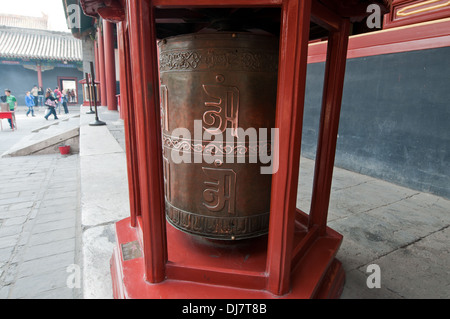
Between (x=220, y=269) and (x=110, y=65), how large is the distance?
9.80m

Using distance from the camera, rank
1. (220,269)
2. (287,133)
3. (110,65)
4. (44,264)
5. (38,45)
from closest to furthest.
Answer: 1. (287,133)
2. (220,269)
3. (44,264)
4. (110,65)
5. (38,45)

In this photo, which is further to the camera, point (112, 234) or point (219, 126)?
point (112, 234)

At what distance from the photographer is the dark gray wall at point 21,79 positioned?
17.3 meters

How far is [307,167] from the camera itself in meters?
3.72

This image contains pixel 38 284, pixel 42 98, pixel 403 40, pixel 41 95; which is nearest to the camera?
pixel 38 284

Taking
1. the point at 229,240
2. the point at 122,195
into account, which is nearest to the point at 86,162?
the point at 122,195

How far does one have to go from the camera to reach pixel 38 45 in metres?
18.6

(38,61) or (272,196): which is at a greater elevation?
(38,61)

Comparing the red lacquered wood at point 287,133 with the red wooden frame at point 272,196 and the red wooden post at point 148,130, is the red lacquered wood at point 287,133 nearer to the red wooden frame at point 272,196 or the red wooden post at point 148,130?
the red wooden frame at point 272,196

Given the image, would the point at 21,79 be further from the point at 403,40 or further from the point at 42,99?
the point at 403,40

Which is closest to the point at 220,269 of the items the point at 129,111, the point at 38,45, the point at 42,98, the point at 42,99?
the point at 129,111

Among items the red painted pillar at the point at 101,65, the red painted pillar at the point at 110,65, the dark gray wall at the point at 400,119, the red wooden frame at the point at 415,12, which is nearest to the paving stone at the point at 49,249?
the dark gray wall at the point at 400,119

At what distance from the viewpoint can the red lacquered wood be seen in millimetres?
918

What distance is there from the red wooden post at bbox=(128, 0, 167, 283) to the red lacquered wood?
→ 45 centimetres
